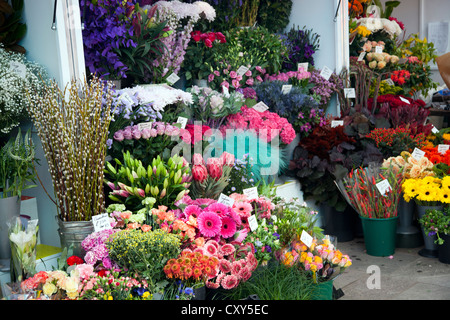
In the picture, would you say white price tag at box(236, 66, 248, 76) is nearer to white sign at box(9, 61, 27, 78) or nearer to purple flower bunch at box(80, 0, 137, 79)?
purple flower bunch at box(80, 0, 137, 79)

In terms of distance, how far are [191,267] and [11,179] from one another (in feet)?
3.82

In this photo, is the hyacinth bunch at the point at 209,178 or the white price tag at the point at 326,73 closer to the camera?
the hyacinth bunch at the point at 209,178

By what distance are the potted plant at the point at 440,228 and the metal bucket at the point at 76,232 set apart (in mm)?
2465

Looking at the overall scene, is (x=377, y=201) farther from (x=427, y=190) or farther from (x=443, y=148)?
(x=443, y=148)

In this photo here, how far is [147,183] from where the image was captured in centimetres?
270

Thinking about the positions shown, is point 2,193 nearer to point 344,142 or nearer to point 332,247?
point 332,247

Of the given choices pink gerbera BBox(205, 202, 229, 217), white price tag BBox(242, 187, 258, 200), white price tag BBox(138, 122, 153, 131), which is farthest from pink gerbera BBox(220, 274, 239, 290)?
white price tag BBox(138, 122, 153, 131)

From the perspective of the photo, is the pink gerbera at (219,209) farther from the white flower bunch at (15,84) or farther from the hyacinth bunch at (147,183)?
the white flower bunch at (15,84)

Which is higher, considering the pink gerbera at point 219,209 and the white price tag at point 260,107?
the white price tag at point 260,107

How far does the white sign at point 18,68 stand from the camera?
273 centimetres

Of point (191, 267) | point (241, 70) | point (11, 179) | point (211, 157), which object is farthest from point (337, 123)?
point (11, 179)

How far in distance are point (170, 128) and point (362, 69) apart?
2.48m

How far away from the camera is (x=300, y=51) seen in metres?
5.05

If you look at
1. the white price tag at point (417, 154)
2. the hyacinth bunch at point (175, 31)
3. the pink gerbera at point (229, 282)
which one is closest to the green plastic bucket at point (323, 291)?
the pink gerbera at point (229, 282)
